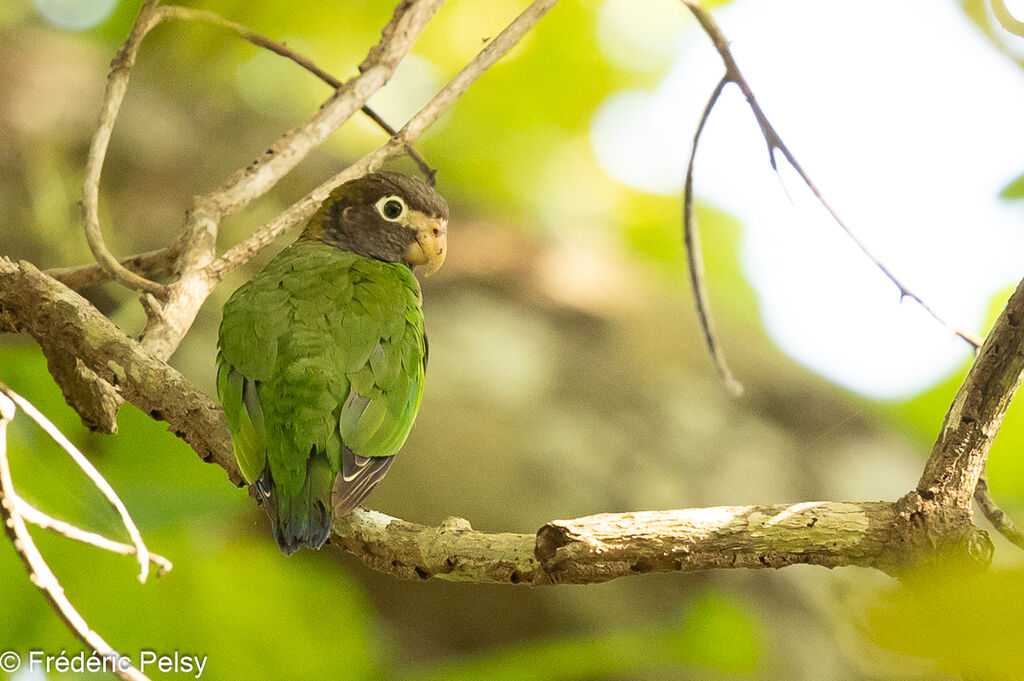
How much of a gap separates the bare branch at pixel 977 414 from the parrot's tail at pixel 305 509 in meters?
0.81

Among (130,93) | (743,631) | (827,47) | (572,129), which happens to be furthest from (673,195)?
(130,93)

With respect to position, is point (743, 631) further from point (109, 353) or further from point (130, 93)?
point (130, 93)

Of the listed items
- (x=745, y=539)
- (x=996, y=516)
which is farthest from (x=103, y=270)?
(x=996, y=516)

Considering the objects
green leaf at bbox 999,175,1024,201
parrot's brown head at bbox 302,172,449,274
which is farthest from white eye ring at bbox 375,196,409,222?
green leaf at bbox 999,175,1024,201

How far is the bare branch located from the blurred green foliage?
748 millimetres

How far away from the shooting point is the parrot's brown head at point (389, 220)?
5.36 feet

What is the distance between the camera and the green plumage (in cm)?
120

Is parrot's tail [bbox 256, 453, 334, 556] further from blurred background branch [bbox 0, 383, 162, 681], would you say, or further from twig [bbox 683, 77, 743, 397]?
twig [bbox 683, 77, 743, 397]

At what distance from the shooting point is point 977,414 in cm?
107

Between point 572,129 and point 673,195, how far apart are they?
1.09ft

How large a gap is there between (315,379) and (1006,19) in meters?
1.71

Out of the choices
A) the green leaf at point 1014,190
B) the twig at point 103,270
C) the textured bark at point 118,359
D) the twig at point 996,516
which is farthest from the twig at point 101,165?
the green leaf at point 1014,190

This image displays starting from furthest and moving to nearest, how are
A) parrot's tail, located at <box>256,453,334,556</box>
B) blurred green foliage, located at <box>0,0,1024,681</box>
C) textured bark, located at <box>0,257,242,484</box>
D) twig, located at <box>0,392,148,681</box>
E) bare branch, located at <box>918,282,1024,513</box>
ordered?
blurred green foliage, located at <box>0,0,1024,681</box>, textured bark, located at <box>0,257,242,484</box>, parrot's tail, located at <box>256,453,334,556</box>, bare branch, located at <box>918,282,1024,513</box>, twig, located at <box>0,392,148,681</box>

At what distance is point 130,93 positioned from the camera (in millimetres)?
2127
